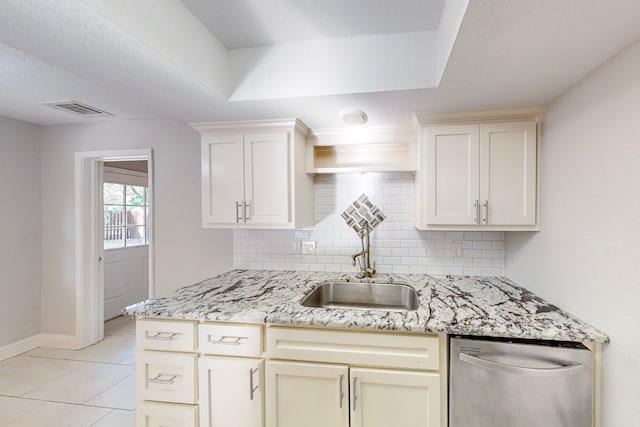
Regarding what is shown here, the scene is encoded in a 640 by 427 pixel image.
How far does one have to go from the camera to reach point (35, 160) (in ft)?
10.2

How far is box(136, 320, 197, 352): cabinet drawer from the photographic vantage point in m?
1.64

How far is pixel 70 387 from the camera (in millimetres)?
2475

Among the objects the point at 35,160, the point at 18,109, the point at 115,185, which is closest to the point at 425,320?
the point at 18,109

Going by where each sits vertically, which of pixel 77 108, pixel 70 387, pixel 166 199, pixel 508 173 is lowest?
pixel 70 387

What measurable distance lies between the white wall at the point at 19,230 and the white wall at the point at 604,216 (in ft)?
14.4

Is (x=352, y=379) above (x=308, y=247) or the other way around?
the other way around

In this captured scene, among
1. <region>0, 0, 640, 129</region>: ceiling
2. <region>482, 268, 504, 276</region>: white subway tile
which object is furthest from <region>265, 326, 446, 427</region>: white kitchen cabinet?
<region>0, 0, 640, 129</region>: ceiling

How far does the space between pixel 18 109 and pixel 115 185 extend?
71.3 inches

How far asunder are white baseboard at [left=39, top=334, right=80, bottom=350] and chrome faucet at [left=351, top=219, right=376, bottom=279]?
293 centimetres

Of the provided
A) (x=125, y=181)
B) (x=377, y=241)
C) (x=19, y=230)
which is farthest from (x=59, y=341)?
(x=377, y=241)

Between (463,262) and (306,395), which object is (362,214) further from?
(306,395)

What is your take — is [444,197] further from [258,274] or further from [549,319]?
[258,274]

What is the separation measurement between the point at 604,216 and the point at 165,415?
7.62 ft

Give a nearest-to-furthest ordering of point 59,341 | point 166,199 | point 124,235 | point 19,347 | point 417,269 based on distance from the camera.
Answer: point 417,269, point 166,199, point 19,347, point 59,341, point 124,235
